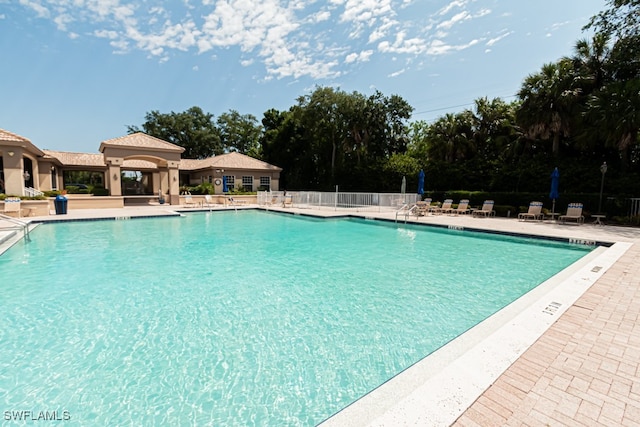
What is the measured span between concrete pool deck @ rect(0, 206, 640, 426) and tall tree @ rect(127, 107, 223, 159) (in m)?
44.8

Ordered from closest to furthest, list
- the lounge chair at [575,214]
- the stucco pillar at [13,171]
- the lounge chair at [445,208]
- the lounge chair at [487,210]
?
the lounge chair at [575,214]
the stucco pillar at [13,171]
the lounge chair at [487,210]
the lounge chair at [445,208]

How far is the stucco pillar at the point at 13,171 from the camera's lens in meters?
15.6

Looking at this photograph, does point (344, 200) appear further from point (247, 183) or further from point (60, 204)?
point (60, 204)

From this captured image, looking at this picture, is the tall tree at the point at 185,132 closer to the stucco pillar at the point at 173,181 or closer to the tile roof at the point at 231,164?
the tile roof at the point at 231,164

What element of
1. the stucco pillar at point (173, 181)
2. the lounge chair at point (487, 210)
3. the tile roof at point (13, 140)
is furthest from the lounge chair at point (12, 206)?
the lounge chair at point (487, 210)

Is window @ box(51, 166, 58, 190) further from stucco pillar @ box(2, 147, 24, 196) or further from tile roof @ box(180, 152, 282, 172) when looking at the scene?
stucco pillar @ box(2, 147, 24, 196)

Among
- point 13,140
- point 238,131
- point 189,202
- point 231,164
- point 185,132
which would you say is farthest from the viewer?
point 238,131

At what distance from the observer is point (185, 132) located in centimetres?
4316

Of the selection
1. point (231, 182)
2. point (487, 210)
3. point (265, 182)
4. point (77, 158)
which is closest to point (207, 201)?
point (231, 182)

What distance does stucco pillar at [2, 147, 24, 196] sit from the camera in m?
15.6

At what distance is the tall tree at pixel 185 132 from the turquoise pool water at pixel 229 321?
3672cm

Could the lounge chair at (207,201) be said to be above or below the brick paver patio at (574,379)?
above

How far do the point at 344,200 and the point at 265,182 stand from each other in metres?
12.3

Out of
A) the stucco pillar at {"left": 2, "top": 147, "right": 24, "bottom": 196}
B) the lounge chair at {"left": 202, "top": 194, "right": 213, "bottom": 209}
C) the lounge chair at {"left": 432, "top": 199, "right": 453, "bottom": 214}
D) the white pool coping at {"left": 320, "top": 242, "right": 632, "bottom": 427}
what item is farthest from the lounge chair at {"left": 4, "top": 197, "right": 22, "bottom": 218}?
the lounge chair at {"left": 432, "top": 199, "right": 453, "bottom": 214}
